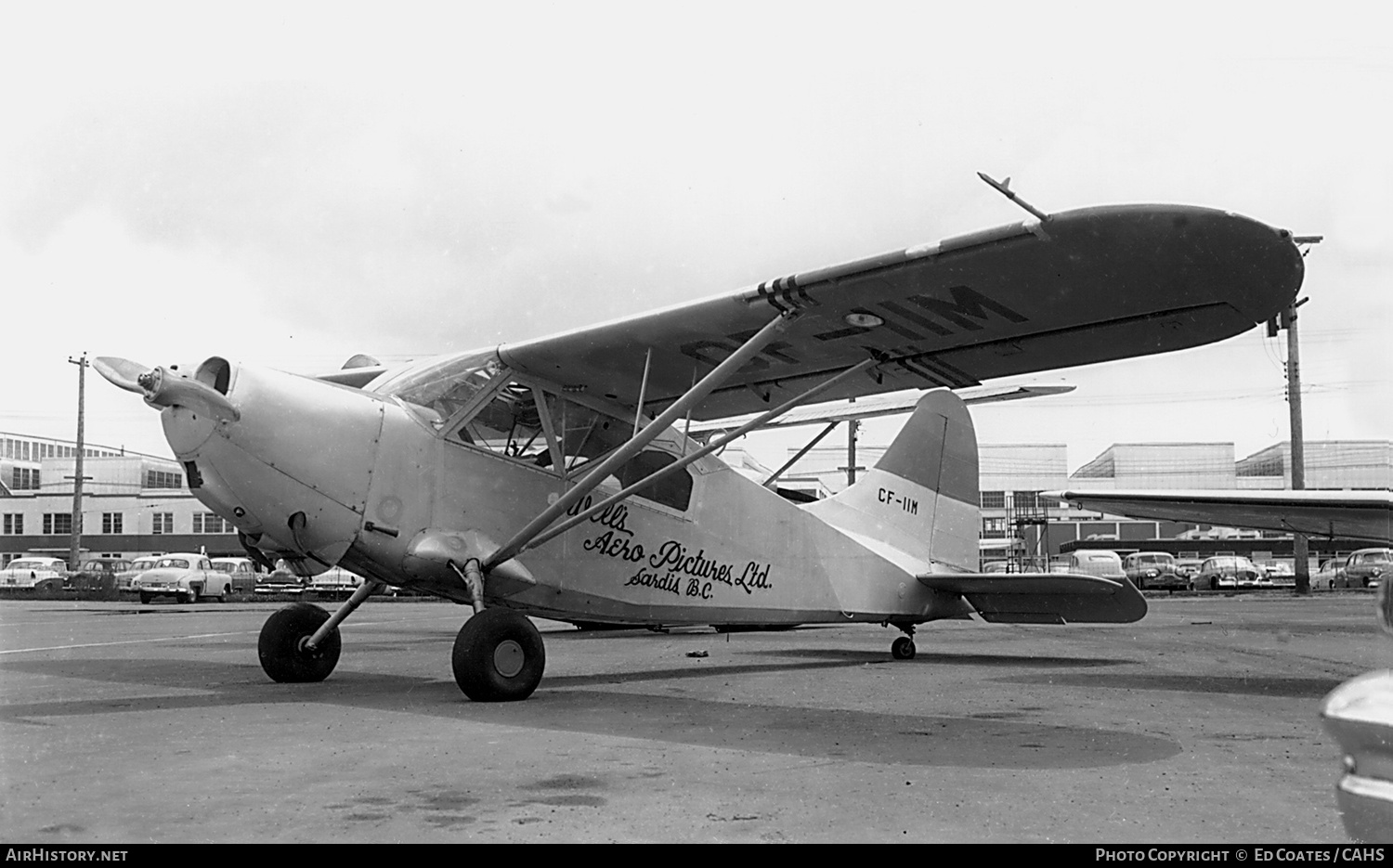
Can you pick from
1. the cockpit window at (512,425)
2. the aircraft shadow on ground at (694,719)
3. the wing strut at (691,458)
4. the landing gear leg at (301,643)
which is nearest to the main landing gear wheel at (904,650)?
the aircraft shadow on ground at (694,719)

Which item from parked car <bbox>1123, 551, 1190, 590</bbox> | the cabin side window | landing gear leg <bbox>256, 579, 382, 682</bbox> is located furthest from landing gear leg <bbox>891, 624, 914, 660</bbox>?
parked car <bbox>1123, 551, 1190, 590</bbox>

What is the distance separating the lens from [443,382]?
922 cm

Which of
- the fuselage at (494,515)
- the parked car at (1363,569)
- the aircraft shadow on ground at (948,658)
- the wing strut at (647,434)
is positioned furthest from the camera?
the parked car at (1363,569)

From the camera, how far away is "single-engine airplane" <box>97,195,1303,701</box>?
732cm

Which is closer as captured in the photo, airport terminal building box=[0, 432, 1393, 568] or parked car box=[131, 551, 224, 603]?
parked car box=[131, 551, 224, 603]

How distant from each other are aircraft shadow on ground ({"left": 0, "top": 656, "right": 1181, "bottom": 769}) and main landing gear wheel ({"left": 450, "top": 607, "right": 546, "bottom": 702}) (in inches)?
5.3

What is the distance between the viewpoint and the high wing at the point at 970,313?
21.5 ft

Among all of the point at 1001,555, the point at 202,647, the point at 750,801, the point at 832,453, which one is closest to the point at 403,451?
the point at 750,801

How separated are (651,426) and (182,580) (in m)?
31.0

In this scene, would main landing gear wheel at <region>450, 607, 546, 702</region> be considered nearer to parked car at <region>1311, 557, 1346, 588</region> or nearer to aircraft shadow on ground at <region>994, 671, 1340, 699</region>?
aircraft shadow on ground at <region>994, 671, 1340, 699</region>

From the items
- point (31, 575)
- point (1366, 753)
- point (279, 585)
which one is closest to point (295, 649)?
point (1366, 753)

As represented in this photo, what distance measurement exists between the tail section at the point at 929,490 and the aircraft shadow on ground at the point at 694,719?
3850 mm

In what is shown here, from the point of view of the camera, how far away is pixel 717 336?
9.02 metres

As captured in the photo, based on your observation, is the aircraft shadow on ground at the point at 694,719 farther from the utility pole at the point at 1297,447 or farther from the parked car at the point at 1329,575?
the parked car at the point at 1329,575
